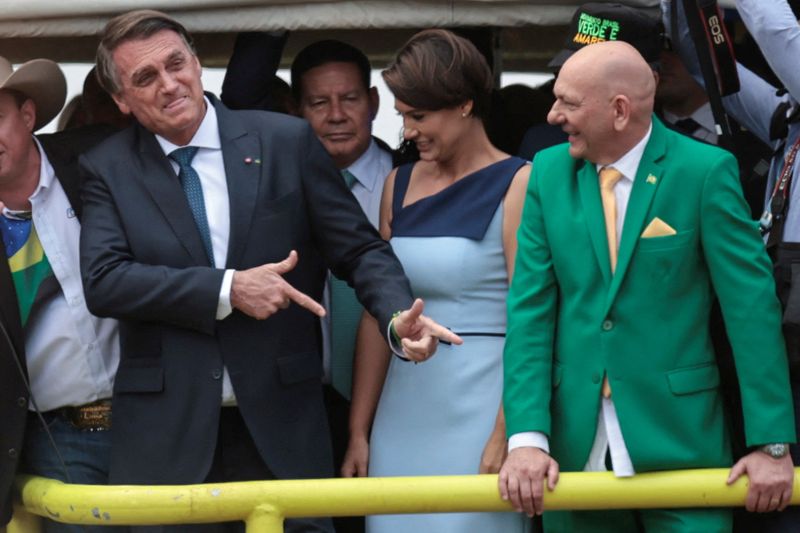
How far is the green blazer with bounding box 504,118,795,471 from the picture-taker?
3.66 meters

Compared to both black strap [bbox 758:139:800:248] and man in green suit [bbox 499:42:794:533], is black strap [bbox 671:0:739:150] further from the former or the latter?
man in green suit [bbox 499:42:794:533]

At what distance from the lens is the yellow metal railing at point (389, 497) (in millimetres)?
3564

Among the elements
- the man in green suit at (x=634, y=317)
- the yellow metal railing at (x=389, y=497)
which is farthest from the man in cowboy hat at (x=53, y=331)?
the man in green suit at (x=634, y=317)

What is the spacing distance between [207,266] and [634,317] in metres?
1.12

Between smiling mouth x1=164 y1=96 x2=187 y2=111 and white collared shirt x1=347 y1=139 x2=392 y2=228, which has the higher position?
smiling mouth x1=164 y1=96 x2=187 y2=111

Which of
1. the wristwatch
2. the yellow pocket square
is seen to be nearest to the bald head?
the yellow pocket square

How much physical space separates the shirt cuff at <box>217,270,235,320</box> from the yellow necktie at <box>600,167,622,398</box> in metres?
0.95

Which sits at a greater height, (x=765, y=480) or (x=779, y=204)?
(x=779, y=204)

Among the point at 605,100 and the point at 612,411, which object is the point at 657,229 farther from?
the point at 612,411

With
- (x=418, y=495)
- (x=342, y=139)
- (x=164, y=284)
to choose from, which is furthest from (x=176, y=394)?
(x=342, y=139)

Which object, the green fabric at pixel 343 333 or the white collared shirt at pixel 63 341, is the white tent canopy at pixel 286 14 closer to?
the white collared shirt at pixel 63 341

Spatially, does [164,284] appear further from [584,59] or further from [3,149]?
[584,59]

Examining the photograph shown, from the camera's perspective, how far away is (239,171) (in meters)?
4.13

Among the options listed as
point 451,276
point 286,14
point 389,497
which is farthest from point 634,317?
point 286,14
